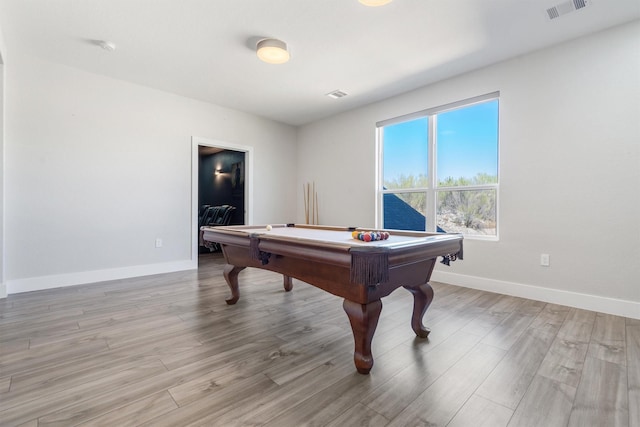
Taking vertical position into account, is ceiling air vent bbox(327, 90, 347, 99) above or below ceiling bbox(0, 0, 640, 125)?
above

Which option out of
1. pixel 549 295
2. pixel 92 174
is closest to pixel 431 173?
pixel 549 295

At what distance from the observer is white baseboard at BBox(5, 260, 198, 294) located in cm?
309

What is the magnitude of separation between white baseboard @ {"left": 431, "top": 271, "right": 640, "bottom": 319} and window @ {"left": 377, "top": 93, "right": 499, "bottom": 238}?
21.4 inches

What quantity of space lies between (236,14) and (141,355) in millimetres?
2641

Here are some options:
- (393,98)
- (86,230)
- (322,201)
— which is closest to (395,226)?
(322,201)

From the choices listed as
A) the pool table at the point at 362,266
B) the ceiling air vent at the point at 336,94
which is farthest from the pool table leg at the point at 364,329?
the ceiling air vent at the point at 336,94

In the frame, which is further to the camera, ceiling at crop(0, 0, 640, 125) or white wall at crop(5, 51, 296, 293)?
white wall at crop(5, 51, 296, 293)

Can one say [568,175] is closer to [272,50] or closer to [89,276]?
[272,50]

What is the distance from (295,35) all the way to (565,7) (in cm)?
222

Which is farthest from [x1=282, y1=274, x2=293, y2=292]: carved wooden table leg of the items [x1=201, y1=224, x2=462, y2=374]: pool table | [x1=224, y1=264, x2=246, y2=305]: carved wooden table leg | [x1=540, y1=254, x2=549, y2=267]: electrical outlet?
[x1=540, y1=254, x2=549, y2=267]: electrical outlet

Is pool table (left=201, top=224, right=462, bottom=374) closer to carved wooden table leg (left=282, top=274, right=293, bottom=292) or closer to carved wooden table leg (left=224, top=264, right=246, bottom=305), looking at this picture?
carved wooden table leg (left=224, top=264, right=246, bottom=305)

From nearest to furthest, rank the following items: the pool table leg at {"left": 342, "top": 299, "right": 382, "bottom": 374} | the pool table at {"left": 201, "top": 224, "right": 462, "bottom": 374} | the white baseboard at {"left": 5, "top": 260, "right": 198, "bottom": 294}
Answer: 1. the pool table at {"left": 201, "top": 224, "right": 462, "bottom": 374}
2. the pool table leg at {"left": 342, "top": 299, "right": 382, "bottom": 374}
3. the white baseboard at {"left": 5, "top": 260, "right": 198, "bottom": 294}

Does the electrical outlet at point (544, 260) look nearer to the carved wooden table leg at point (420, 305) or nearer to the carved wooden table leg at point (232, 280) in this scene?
the carved wooden table leg at point (420, 305)

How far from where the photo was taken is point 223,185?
24.2ft
